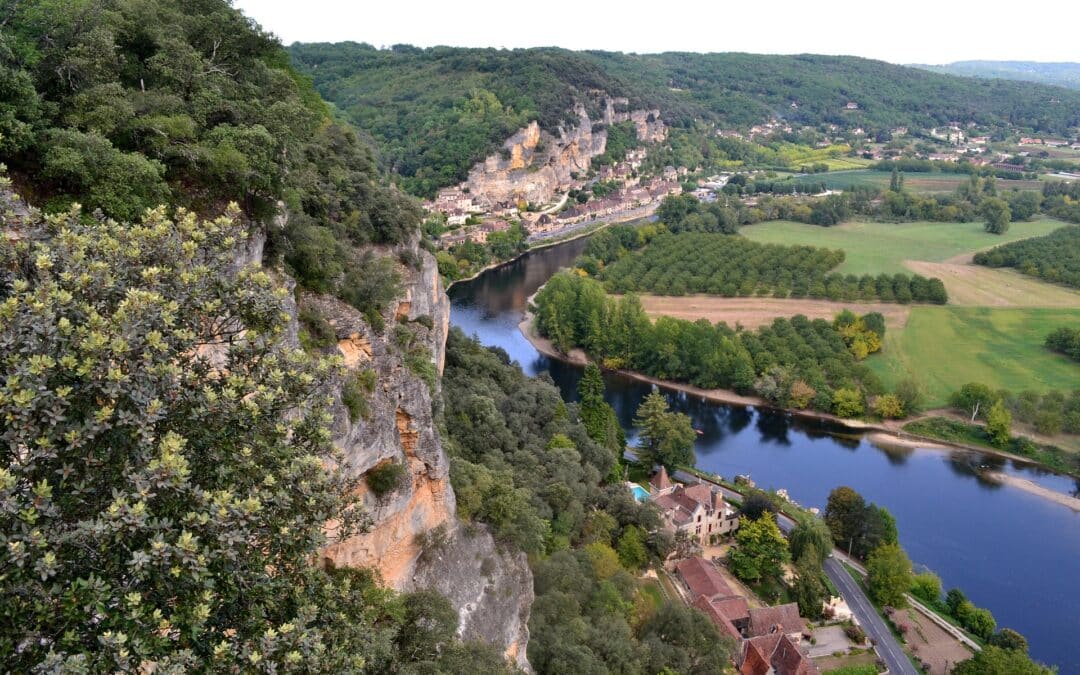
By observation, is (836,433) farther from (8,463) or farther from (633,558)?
(8,463)

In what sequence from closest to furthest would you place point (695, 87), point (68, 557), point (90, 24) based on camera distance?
point (68, 557) → point (90, 24) → point (695, 87)

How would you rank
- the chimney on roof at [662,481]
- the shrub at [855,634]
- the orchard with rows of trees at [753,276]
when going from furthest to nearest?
the orchard with rows of trees at [753,276]
the chimney on roof at [662,481]
the shrub at [855,634]

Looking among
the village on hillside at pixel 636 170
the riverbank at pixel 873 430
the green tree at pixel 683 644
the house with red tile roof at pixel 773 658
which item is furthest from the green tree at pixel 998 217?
the green tree at pixel 683 644

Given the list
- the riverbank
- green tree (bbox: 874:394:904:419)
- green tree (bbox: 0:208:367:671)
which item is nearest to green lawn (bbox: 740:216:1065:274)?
green tree (bbox: 874:394:904:419)

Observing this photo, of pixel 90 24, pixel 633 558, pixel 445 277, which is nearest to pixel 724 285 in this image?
pixel 445 277

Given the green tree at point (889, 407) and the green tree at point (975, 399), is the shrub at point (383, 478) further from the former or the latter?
the green tree at point (975, 399)
